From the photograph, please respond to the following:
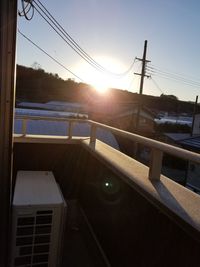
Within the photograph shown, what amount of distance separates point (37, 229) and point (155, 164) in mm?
1170

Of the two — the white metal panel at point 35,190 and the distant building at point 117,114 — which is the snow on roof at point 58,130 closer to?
the white metal panel at point 35,190

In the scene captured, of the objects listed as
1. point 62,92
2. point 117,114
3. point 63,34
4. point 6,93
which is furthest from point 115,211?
point 62,92

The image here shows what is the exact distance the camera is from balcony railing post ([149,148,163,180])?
1.60 metres

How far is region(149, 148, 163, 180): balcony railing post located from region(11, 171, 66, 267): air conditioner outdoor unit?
3.01 feet

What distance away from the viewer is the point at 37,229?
85.4 inches

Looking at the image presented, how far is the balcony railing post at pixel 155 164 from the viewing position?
160cm

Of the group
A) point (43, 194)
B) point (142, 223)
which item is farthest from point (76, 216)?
point (142, 223)

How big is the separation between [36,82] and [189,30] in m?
16.6

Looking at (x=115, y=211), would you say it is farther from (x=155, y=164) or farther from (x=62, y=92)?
(x=62, y=92)

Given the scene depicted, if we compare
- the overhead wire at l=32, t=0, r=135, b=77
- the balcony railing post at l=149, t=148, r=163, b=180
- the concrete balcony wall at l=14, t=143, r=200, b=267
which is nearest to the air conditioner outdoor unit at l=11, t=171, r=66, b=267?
the concrete balcony wall at l=14, t=143, r=200, b=267

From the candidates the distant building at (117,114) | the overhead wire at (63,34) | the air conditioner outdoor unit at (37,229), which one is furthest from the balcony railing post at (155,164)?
the distant building at (117,114)

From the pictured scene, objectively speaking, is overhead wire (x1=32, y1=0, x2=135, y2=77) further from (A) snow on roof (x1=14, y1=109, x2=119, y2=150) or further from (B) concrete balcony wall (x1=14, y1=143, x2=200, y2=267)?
(A) snow on roof (x1=14, y1=109, x2=119, y2=150)

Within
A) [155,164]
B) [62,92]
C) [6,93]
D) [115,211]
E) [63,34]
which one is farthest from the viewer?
[62,92]

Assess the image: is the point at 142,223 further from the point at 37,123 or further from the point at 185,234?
the point at 37,123
